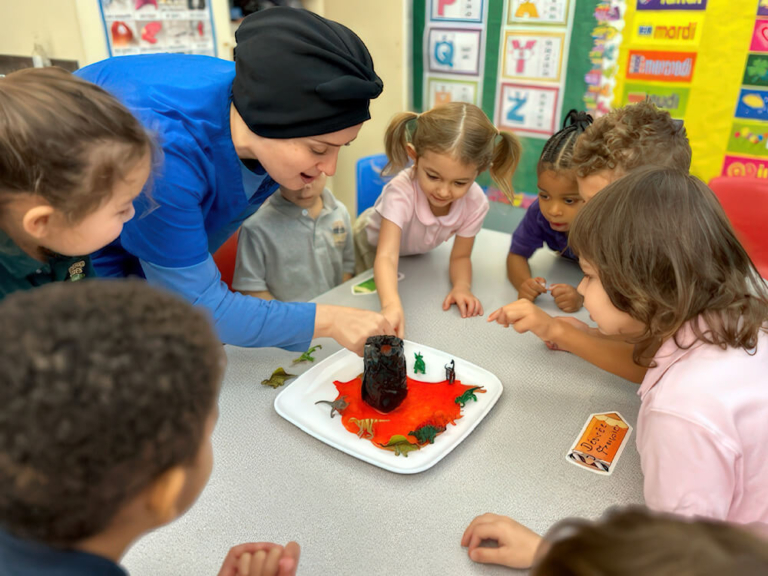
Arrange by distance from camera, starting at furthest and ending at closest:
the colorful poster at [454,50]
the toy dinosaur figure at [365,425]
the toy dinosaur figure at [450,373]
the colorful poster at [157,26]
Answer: the colorful poster at [454,50] → the colorful poster at [157,26] → the toy dinosaur figure at [450,373] → the toy dinosaur figure at [365,425]

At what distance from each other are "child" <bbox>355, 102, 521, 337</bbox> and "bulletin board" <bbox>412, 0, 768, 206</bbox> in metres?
0.79

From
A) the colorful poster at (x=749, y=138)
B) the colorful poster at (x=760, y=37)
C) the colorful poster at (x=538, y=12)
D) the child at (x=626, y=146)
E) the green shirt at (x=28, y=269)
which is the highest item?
the colorful poster at (x=538, y=12)

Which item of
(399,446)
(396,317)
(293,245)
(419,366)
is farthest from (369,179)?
(399,446)

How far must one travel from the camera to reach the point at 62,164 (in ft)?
2.07

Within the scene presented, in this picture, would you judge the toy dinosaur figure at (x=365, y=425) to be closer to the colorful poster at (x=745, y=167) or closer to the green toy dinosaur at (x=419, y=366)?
the green toy dinosaur at (x=419, y=366)

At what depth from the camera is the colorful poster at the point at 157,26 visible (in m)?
1.84

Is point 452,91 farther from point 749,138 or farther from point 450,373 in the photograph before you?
point 450,373

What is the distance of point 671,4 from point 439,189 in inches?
42.3

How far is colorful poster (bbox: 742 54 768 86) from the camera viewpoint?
1.63 metres

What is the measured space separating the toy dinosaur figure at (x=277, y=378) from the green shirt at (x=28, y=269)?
340 millimetres

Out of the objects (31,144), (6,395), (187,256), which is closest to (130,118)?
(31,144)

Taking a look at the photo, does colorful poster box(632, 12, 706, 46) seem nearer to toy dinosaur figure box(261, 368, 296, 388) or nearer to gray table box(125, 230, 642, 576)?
gray table box(125, 230, 642, 576)

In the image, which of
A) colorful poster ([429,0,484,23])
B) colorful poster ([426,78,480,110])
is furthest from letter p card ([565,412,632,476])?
colorful poster ([429,0,484,23])

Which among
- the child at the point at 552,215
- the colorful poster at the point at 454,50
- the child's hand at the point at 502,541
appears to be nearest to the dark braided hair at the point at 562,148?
the child at the point at 552,215
